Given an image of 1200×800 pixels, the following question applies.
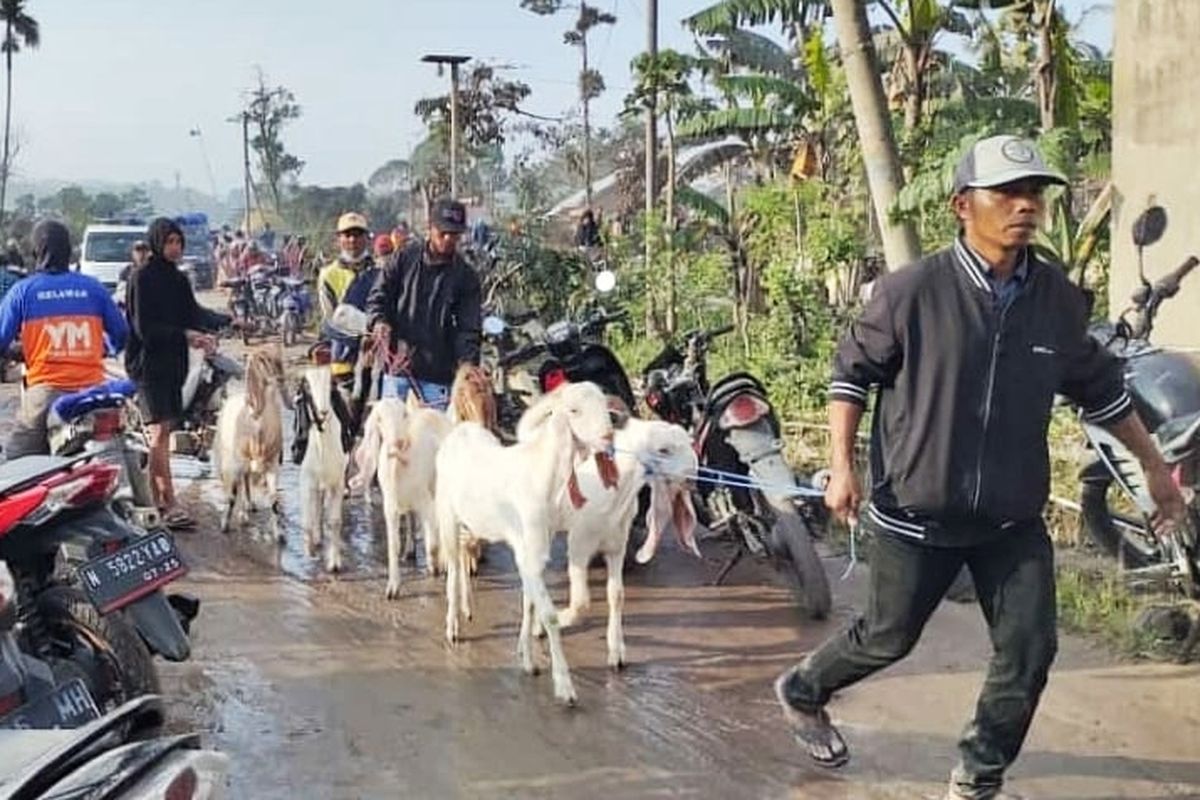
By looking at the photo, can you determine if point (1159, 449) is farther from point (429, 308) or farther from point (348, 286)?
point (348, 286)

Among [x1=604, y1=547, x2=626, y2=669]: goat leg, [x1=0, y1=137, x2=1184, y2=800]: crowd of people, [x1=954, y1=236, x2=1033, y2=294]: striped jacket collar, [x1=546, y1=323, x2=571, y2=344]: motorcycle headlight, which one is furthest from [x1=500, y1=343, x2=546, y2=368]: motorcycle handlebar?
[x1=954, y1=236, x2=1033, y2=294]: striped jacket collar

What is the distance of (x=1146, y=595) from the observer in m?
6.76

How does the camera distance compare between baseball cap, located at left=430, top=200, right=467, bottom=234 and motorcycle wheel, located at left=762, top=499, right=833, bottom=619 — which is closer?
motorcycle wheel, located at left=762, top=499, right=833, bottom=619

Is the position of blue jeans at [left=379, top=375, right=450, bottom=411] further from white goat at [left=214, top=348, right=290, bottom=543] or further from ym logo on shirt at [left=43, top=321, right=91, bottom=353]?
ym logo on shirt at [left=43, top=321, right=91, bottom=353]

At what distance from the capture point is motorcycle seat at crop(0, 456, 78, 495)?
4.69m

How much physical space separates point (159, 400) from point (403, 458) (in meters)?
2.46

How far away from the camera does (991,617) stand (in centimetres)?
446

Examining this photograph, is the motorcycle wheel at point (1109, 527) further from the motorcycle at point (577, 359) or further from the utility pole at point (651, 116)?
the utility pole at point (651, 116)

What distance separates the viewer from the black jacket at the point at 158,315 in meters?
9.02

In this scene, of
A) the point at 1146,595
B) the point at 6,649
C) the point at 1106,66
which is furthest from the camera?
the point at 1106,66

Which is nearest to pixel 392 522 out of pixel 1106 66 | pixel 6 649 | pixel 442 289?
pixel 442 289

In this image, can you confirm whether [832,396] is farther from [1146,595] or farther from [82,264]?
[82,264]

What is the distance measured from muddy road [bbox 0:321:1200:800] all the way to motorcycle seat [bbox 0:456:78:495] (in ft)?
4.16

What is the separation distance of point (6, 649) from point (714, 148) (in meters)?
19.1
